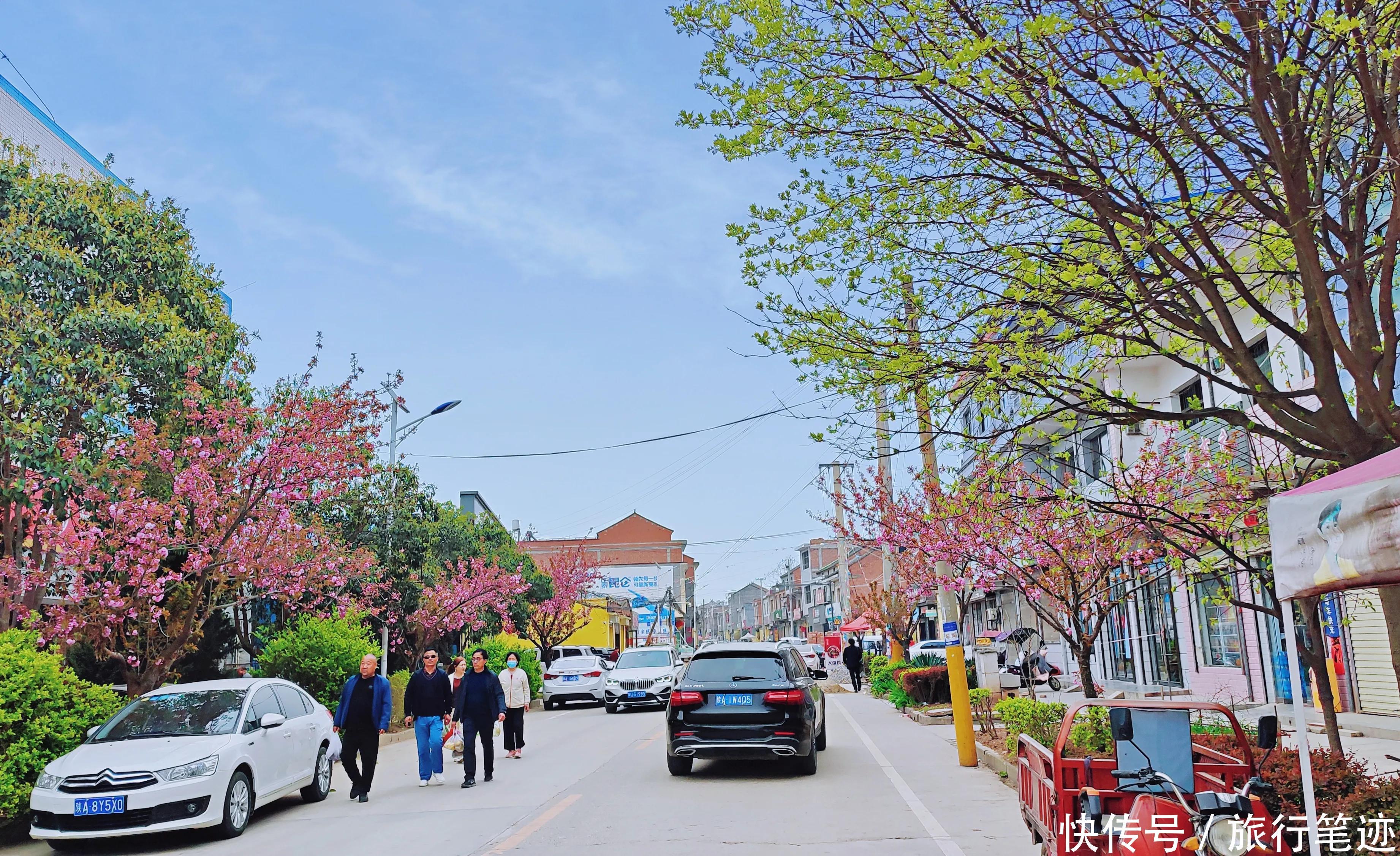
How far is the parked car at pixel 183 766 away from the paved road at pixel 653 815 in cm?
35

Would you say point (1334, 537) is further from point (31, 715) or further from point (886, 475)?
point (886, 475)

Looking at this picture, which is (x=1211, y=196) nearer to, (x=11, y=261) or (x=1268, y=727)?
(x=1268, y=727)

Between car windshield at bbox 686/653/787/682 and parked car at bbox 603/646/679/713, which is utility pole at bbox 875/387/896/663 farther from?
parked car at bbox 603/646/679/713

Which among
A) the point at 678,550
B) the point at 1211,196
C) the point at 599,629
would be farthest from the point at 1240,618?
the point at 678,550

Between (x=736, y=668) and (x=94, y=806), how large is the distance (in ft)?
22.9

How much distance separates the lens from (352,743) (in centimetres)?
1215

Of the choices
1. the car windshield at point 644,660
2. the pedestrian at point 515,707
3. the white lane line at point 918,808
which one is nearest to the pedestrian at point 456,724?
the pedestrian at point 515,707

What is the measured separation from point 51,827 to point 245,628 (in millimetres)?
15354

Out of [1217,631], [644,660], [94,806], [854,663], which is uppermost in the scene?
[1217,631]

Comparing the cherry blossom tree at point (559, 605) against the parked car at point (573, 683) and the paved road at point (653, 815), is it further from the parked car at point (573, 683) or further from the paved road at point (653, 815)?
the paved road at point (653, 815)

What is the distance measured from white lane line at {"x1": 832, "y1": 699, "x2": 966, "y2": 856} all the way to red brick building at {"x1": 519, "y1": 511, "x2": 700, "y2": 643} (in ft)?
251

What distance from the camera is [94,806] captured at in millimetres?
9039

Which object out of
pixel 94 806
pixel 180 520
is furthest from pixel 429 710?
pixel 180 520

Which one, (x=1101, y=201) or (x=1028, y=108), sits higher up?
(x=1028, y=108)
